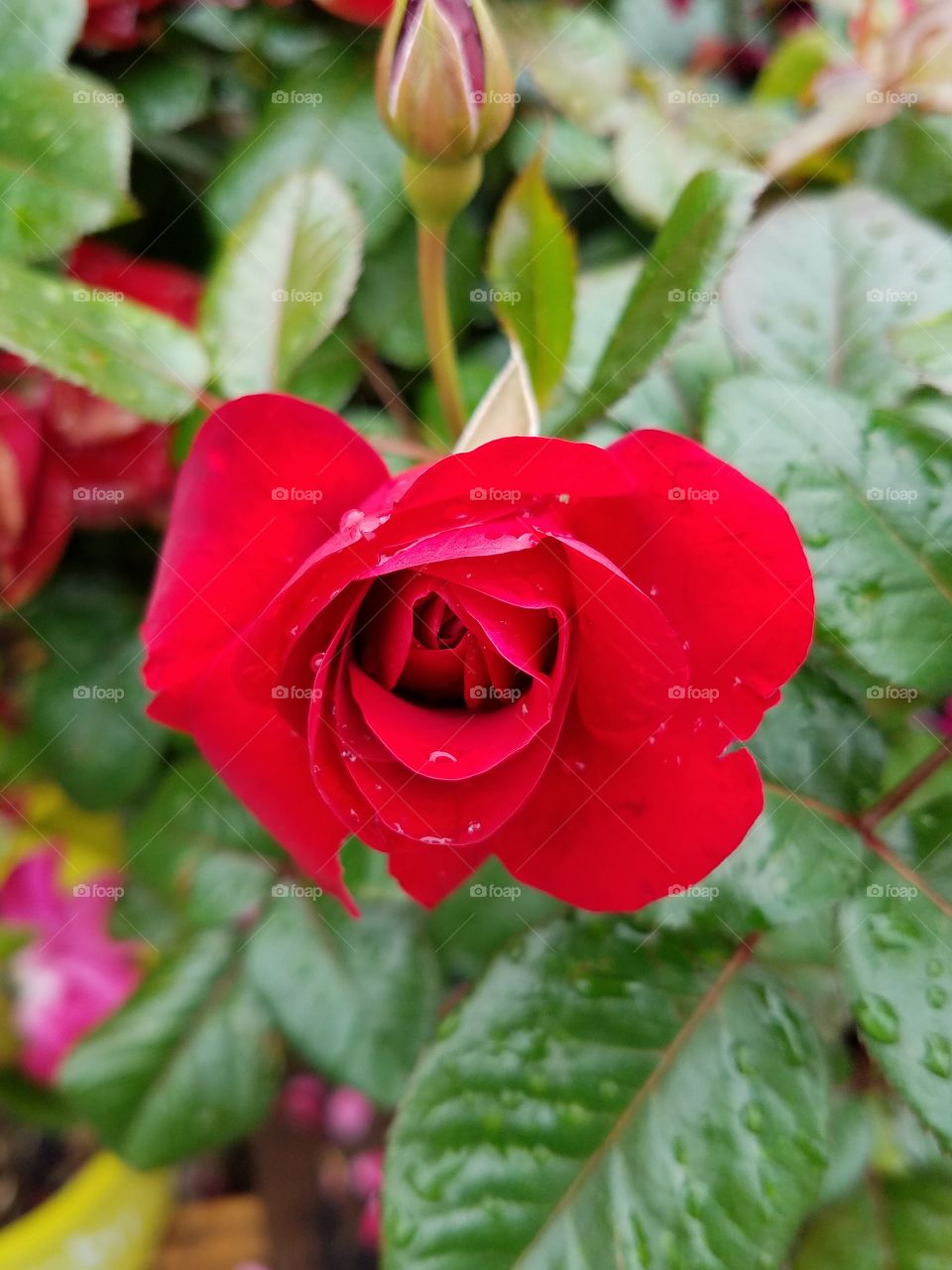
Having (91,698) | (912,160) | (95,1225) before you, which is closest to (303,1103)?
(95,1225)

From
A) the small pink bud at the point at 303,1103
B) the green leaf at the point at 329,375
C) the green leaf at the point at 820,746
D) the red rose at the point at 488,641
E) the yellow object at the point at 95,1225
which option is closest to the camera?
the red rose at the point at 488,641

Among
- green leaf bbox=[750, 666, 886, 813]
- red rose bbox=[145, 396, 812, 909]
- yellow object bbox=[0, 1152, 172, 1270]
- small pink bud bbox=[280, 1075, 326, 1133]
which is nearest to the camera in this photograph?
red rose bbox=[145, 396, 812, 909]

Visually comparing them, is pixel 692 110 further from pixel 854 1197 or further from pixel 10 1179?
pixel 10 1179

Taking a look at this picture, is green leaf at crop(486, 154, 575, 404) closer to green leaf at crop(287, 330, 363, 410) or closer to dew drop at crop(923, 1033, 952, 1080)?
green leaf at crop(287, 330, 363, 410)

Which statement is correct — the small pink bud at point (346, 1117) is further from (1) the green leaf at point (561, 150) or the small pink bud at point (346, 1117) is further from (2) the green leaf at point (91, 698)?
(1) the green leaf at point (561, 150)

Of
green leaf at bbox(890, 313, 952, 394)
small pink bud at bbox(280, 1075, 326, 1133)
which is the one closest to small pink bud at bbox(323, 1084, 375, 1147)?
small pink bud at bbox(280, 1075, 326, 1133)

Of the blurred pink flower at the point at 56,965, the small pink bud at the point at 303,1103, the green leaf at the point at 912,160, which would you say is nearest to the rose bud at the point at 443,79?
the green leaf at the point at 912,160
